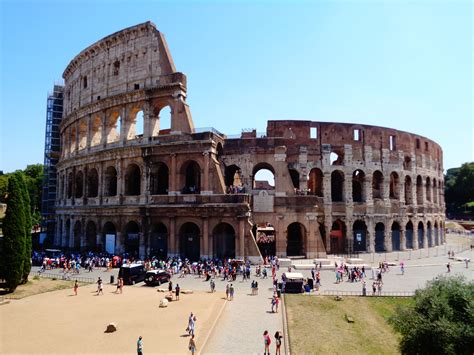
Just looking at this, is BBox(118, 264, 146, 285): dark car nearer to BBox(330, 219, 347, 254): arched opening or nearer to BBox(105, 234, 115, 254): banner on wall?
BBox(105, 234, 115, 254): banner on wall

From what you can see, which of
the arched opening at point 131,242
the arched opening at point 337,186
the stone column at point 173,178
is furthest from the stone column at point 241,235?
the arched opening at point 337,186

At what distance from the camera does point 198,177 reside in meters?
34.9

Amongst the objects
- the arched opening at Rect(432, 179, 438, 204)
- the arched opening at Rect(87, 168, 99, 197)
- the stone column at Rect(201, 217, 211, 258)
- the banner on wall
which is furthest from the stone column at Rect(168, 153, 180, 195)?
the arched opening at Rect(432, 179, 438, 204)

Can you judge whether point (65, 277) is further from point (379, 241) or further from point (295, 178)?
point (379, 241)

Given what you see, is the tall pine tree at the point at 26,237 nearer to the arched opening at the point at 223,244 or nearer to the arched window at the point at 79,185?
the arched opening at the point at 223,244

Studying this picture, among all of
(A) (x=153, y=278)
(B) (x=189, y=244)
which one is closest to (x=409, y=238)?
(B) (x=189, y=244)

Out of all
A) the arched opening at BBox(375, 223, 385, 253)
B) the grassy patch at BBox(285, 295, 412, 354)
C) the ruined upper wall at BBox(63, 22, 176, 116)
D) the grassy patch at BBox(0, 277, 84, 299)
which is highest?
the ruined upper wall at BBox(63, 22, 176, 116)

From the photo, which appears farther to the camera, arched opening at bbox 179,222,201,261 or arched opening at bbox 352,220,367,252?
arched opening at bbox 352,220,367,252

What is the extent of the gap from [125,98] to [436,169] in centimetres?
4240

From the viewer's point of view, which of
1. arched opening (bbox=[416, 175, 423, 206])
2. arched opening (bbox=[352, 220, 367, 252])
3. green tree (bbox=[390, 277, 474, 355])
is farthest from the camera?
arched opening (bbox=[416, 175, 423, 206])

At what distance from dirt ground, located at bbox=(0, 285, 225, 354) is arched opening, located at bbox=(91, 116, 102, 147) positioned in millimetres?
20038

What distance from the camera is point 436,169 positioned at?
48.3 meters

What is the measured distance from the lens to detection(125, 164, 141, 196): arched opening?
114 feet

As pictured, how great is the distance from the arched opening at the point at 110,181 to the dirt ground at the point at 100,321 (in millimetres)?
14877
